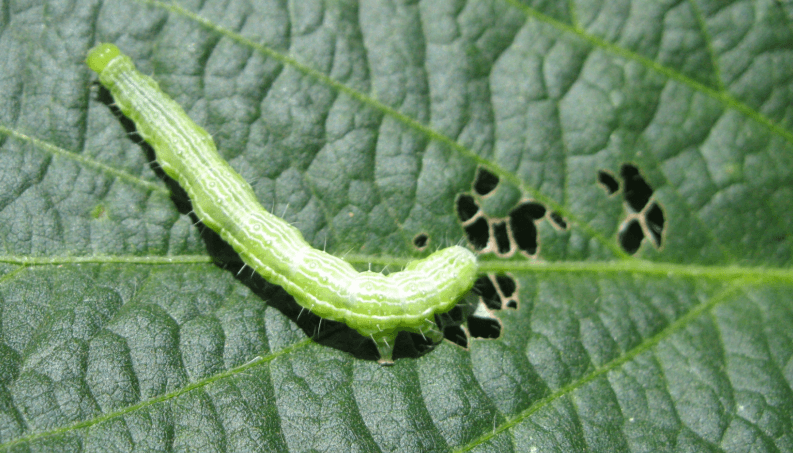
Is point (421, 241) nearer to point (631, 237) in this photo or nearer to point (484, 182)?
point (484, 182)

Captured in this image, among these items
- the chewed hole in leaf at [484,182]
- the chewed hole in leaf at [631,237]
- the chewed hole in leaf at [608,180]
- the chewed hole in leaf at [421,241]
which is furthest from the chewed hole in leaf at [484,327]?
the chewed hole in leaf at [608,180]

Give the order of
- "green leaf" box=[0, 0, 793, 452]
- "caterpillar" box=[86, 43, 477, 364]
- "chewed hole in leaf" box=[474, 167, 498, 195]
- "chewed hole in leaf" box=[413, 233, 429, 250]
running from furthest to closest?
"chewed hole in leaf" box=[474, 167, 498, 195] < "chewed hole in leaf" box=[413, 233, 429, 250] < "caterpillar" box=[86, 43, 477, 364] < "green leaf" box=[0, 0, 793, 452]

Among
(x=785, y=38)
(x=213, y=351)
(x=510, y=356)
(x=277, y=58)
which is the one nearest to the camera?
(x=213, y=351)

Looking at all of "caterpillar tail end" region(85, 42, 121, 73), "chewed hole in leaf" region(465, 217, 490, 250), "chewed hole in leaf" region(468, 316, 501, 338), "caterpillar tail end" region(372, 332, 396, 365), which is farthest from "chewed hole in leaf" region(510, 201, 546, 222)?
"caterpillar tail end" region(85, 42, 121, 73)

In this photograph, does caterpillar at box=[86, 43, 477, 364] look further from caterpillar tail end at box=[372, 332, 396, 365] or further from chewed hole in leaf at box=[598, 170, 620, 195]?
chewed hole in leaf at box=[598, 170, 620, 195]

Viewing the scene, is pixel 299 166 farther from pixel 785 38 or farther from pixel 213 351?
pixel 785 38

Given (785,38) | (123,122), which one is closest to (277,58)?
(123,122)

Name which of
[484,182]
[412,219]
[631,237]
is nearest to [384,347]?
[412,219]
